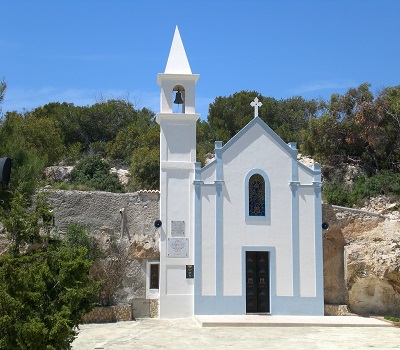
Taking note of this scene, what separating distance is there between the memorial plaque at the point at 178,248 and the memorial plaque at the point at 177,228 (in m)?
0.19

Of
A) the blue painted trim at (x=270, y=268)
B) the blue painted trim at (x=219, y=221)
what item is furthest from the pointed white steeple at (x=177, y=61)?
the blue painted trim at (x=270, y=268)

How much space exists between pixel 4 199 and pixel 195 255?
8.34 m

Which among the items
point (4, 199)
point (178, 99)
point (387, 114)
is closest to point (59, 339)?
point (4, 199)

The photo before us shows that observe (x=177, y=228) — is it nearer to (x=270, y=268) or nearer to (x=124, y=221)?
(x=124, y=221)

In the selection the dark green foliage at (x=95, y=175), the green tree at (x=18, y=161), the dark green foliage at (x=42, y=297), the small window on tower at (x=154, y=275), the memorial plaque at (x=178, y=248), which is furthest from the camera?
the dark green foliage at (x=95, y=175)

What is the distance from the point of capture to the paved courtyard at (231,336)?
15430 mm

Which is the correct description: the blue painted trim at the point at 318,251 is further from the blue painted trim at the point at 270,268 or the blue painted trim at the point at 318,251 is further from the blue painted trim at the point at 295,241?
the blue painted trim at the point at 270,268

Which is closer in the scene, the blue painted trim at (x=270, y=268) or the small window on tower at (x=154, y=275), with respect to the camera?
the blue painted trim at (x=270, y=268)

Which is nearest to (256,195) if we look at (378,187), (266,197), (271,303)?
(266,197)

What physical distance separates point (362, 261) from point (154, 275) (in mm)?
7527

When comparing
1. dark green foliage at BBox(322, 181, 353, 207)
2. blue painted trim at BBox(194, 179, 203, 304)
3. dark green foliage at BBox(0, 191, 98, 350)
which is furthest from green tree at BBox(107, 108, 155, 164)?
dark green foliage at BBox(0, 191, 98, 350)

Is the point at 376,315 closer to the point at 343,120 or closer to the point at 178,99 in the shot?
the point at 178,99

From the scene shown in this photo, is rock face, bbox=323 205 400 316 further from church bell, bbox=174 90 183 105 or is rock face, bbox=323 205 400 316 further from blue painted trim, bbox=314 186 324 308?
church bell, bbox=174 90 183 105

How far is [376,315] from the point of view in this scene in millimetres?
21641
